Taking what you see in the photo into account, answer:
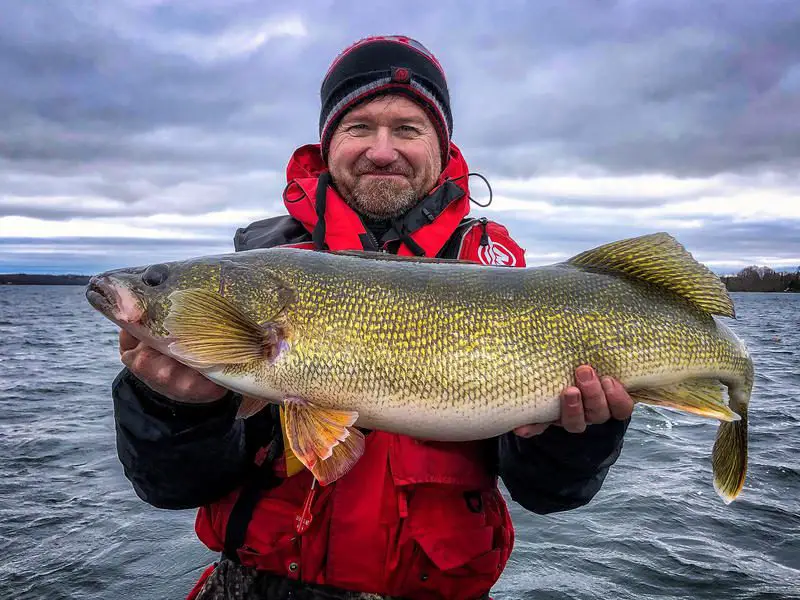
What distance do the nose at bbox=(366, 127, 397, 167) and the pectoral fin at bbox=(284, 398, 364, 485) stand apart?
1938mm

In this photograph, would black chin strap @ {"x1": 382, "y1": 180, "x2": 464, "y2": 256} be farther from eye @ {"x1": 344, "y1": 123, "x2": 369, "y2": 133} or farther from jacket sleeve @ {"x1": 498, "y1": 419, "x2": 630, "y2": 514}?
jacket sleeve @ {"x1": 498, "y1": 419, "x2": 630, "y2": 514}

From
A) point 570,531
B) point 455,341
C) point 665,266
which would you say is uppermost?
point 665,266

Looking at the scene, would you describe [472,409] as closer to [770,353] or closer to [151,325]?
[151,325]

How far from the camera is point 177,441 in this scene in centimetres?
319

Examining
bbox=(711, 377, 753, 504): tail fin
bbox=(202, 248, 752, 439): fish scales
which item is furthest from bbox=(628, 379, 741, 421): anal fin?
bbox=(711, 377, 753, 504): tail fin

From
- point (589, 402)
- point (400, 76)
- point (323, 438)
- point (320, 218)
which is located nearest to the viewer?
point (323, 438)

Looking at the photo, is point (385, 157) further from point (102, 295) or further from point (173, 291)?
point (102, 295)

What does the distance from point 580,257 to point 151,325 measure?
89.4 inches

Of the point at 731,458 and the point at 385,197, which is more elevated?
the point at 385,197

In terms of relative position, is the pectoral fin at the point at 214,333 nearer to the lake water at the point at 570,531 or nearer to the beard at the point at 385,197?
the beard at the point at 385,197

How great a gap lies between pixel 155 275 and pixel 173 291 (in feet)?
0.54

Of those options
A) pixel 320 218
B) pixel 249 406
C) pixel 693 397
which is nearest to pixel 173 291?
pixel 249 406

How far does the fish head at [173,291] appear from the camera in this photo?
3107mm

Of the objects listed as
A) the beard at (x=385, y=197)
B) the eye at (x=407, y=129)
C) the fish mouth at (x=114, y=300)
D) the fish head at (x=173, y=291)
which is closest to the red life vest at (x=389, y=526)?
the fish head at (x=173, y=291)
